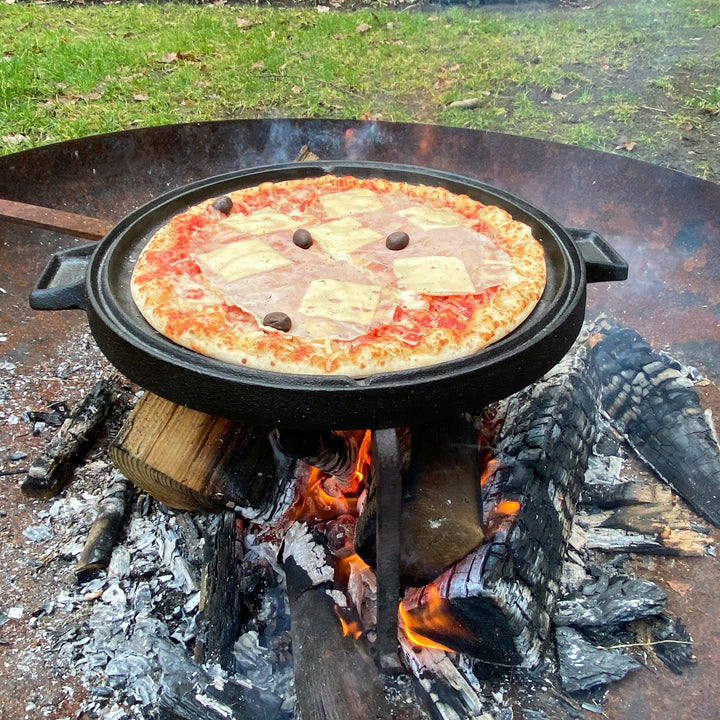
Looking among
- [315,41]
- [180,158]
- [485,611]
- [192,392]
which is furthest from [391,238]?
[315,41]

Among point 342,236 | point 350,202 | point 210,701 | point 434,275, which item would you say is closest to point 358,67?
point 350,202

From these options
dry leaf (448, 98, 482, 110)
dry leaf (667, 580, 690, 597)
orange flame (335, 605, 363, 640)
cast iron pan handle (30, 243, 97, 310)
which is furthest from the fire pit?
dry leaf (448, 98, 482, 110)

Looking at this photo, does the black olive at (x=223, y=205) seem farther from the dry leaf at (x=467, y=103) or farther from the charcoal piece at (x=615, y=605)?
the dry leaf at (x=467, y=103)

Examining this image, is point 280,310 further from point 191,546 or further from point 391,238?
point 191,546

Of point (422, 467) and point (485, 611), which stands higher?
point (422, 467)

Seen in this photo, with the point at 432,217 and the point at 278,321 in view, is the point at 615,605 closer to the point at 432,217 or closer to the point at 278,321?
the point at 278,321

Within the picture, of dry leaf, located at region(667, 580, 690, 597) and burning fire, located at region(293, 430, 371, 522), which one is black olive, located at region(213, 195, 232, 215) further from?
dry leaf, located at region(667, 580, 690, 597)
